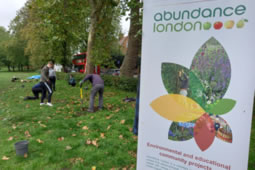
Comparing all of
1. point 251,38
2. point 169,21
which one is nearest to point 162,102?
point 169,21

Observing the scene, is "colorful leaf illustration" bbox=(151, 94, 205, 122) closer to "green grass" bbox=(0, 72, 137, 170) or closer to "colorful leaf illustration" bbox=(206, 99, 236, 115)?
"colorful leaf illustration" bbox=(206, 99, 236, 115)

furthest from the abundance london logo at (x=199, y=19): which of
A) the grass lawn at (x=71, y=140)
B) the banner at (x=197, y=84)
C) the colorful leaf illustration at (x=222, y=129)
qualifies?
the grass lawn at (x=71, y=140)

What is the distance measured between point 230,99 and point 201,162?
613mm

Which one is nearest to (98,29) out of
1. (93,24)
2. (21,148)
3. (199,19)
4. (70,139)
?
(93,24)

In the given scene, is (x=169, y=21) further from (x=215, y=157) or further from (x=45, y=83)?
(x=45, y=83)

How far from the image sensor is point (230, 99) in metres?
1.42

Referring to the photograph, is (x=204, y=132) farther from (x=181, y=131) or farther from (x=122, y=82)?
(x=122, y=82)

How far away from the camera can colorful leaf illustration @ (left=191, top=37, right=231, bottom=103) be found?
1442 mm

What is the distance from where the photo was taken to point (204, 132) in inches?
61.2

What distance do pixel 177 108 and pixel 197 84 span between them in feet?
0.93

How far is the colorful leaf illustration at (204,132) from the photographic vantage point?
59.9 inches

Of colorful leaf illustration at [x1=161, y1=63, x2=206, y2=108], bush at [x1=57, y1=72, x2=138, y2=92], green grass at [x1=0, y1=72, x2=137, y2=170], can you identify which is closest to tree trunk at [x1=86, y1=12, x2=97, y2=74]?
bush at [x1=57, y1=72, x2=138, y2=92]

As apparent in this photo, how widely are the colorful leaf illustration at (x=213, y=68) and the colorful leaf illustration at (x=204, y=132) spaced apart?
0.17 metres

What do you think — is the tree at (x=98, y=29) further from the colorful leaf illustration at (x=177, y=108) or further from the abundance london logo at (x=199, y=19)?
the colorful leaf illustration at (x=177, y=108)
